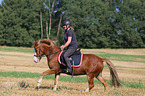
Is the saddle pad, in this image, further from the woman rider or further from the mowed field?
the mowed field

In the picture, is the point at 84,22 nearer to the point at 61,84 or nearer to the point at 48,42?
the point at 61,84

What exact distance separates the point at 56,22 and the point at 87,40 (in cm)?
1632

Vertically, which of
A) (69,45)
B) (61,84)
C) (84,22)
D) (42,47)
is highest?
(84,22)

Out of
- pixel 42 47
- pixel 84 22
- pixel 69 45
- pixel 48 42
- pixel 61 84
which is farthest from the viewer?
pixel 84 22

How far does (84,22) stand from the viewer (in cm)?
7088

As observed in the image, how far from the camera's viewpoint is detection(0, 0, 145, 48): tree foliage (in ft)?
211

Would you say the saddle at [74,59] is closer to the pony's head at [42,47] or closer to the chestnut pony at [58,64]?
the chestnut pony at [58,64]

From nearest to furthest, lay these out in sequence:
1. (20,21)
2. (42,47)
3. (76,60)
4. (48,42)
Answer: (76,60) < (42,47) < (48,42) < (20,21)

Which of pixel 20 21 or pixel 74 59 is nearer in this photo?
pixel 74 59

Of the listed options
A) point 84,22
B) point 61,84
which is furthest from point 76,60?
point 84,22

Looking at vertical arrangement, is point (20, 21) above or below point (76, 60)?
above

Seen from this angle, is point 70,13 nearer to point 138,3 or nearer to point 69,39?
point 138,3

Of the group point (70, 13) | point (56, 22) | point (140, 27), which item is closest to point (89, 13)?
point (70, 13)

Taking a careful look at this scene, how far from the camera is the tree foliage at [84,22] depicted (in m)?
64.2
